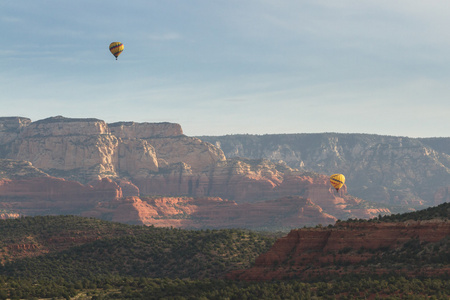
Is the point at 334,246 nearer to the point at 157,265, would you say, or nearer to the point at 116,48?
the point at 157,265

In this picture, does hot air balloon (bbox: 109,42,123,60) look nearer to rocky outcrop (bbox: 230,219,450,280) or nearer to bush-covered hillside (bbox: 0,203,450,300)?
bush-covered hillside (bbox: 0,203,450,300)

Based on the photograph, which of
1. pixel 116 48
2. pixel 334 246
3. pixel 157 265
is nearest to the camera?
pixel 334 246

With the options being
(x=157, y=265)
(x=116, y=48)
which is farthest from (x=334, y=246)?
(x=116, y=48)

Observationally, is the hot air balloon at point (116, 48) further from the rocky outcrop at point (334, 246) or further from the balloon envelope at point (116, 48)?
the rocky outcrop at point (334, 246)

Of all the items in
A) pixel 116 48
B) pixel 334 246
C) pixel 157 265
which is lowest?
pixel 157 265

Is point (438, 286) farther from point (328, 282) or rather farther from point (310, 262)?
point (310, 262)

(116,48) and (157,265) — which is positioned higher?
(116,48)

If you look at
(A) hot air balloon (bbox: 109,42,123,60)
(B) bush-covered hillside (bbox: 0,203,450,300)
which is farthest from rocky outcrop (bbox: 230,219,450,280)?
(A) hot air balloon (bbox: 109,42,123,60)

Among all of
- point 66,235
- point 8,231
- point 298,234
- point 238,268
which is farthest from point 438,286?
point 8,231

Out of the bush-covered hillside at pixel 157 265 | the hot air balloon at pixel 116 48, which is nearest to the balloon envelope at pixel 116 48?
the hot air balloon at pixel 116 48

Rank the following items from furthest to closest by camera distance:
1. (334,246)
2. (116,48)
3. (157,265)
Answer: (116,48)
(157,265)
(334,246)
